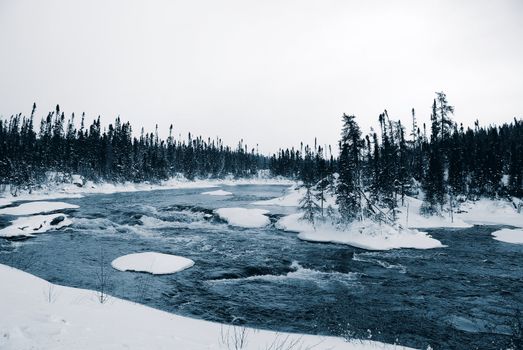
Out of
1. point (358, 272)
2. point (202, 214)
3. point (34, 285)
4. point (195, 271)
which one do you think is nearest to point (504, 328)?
point (358, 272)

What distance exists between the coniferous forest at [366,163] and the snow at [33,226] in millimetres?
24107

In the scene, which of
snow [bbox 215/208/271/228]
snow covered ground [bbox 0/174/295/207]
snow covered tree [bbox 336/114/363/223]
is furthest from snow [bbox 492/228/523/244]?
snow covered ground [bbox 0/174/295/207]

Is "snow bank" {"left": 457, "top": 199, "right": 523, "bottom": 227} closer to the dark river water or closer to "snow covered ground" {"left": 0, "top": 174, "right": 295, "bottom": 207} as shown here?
the dark river water

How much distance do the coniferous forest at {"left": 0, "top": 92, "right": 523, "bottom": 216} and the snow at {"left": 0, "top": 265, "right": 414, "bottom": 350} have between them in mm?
21667

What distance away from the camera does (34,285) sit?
1185 centimetres

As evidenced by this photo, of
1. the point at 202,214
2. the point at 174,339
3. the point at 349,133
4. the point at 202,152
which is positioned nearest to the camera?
the point at 174,339

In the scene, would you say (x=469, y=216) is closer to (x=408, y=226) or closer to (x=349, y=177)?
(x=408, y=226)

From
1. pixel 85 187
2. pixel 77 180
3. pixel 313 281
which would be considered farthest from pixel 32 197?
pixel 313 281

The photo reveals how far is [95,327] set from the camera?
7129 millimetres

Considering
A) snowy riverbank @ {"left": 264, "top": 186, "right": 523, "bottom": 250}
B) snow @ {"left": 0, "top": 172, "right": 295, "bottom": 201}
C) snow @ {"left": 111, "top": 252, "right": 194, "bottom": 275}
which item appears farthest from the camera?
snow @ {"left": 0, "top": 172, "right": 295, "bottom": 201}

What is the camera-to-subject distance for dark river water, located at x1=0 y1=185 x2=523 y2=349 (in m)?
11.8

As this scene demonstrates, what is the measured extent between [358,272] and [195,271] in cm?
940

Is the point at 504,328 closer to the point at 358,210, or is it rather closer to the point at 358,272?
the point at 358,272

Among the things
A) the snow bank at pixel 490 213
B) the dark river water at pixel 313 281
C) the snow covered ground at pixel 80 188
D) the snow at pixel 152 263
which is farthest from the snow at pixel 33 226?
the snow bank at pixel 490 213
